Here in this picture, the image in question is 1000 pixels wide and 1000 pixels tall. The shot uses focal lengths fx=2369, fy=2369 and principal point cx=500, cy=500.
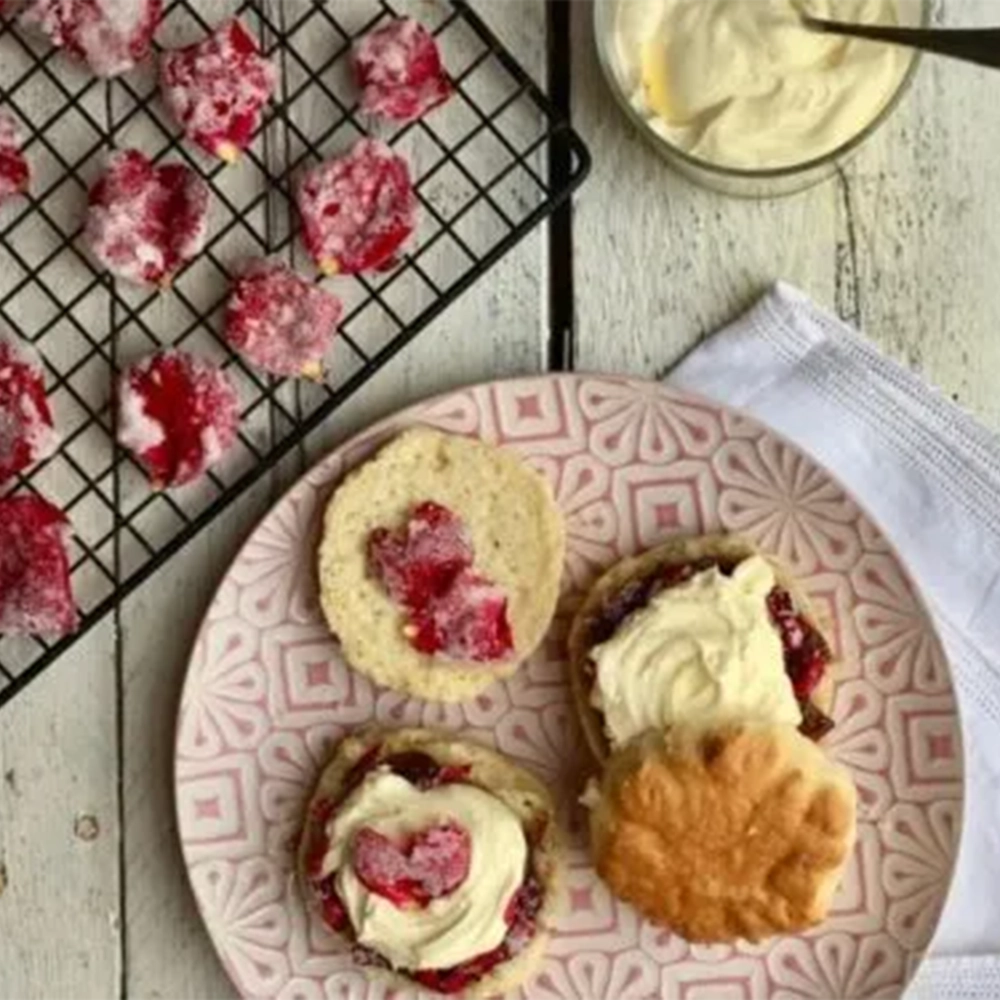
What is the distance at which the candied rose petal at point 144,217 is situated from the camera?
6.09ft

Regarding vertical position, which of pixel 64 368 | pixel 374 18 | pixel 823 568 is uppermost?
pixel 374 18

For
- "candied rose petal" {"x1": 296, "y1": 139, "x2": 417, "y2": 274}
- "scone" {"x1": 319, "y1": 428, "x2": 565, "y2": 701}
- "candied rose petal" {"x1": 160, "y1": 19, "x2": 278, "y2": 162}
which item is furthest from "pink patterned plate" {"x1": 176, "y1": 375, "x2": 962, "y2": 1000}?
"candied rose petal" {"x1": 160, "y1": 19, "x2": 278, "y2": 162}

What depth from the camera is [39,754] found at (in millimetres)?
1943

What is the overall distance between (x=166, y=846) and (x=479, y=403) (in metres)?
0.45

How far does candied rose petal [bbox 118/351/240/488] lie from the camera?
1.86 metres

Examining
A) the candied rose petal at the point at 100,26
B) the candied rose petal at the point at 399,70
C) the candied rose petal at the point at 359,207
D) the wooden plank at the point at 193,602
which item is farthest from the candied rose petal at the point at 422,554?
the candied rose petal at the point at 100,26

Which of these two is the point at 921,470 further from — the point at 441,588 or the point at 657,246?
the point at 441,588

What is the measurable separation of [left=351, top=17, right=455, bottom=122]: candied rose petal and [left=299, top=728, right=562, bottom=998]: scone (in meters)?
0.50

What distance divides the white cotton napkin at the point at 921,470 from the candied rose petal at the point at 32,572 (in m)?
0.52

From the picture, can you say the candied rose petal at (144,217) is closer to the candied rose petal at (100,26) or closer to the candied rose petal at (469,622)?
the candied rose petal at (100,26)

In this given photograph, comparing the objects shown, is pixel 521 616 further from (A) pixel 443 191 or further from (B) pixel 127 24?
(B) pixel 127 24

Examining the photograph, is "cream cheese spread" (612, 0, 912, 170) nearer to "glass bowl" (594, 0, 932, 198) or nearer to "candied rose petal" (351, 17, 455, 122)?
"glass bowl" (594, 0, 932, 198)

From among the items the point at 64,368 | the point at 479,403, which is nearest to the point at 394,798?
the point at 479,403

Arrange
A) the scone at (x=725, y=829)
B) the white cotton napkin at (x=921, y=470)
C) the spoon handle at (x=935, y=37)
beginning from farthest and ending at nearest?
the white cotton napkin at (x=921, y=470), the scone at (x=725, y=829), the spoon handle at (x=935, y=37)
